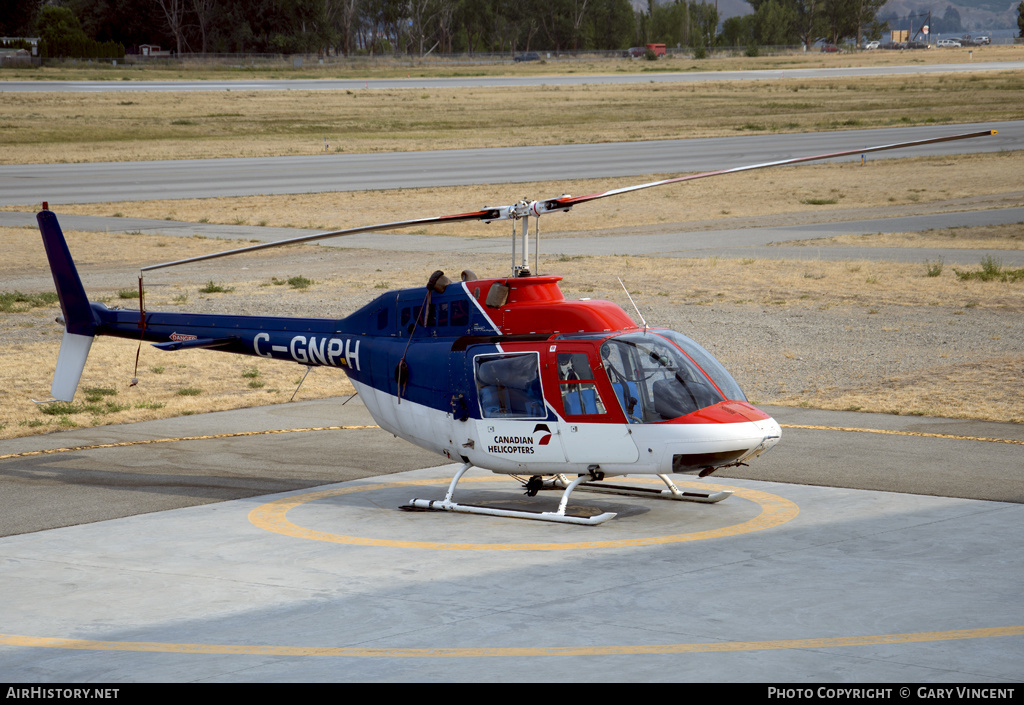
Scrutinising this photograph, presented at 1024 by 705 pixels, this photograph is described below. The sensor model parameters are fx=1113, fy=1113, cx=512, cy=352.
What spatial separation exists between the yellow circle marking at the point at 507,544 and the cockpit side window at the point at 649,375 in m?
1.48

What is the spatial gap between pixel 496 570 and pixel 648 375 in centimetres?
306

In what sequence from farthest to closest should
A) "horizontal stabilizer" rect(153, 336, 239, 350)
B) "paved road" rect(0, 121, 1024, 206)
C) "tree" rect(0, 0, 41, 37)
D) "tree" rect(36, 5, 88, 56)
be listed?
"tree" rect(0, 0, 41, 37) < "tree" rect(36, 5, 88, 56) < "paved road" rect(0, 121, 1024, 206) < "horizontal stabilizer" rect(153, 336, 239, 350)

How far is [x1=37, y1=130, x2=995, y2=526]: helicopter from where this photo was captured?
42.2 ft

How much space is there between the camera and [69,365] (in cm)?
1708

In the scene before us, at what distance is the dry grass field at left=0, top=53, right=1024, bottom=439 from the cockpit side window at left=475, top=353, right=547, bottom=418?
27.2 ft

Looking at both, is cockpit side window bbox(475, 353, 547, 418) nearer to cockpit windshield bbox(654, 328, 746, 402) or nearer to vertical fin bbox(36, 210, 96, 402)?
cockpit windshield bbox(654, 328, 746, 402)

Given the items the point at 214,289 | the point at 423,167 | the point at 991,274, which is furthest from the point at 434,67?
the point at 991,274

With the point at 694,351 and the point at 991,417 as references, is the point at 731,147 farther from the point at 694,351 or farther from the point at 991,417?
the point at 694,351

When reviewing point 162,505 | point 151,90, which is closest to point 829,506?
point 162,505

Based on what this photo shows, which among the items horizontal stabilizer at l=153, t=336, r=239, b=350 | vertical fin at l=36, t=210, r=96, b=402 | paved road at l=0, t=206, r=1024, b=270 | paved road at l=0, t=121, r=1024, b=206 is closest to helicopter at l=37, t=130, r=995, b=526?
horizontal stabilizer at l=153, t=336, r=239, b=350

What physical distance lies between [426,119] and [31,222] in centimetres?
4964

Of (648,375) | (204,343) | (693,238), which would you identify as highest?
(648,375)

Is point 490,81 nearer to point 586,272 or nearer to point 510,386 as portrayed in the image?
point 586,272
